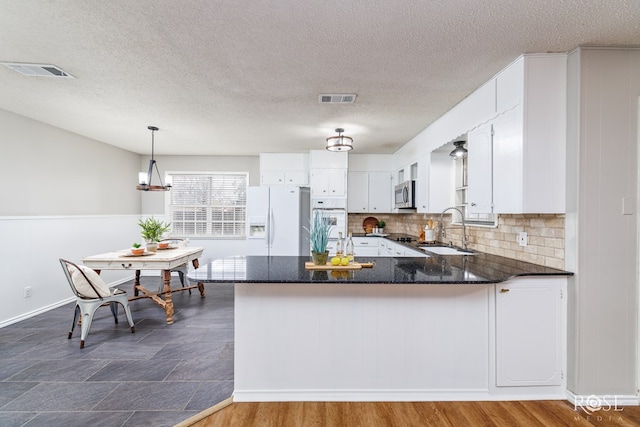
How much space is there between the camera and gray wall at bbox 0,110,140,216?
3441 mm

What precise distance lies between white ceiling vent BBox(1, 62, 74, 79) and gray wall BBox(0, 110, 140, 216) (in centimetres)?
149

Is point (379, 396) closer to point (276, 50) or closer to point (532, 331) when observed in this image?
point (532, 331)

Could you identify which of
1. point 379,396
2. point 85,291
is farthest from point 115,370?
point 379,396

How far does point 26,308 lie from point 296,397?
3.65m

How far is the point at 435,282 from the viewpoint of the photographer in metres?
1.82

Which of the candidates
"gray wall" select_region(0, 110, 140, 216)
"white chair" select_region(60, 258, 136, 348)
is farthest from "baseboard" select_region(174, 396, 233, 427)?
"gray wall" select_region(0, 110, 140, 216)

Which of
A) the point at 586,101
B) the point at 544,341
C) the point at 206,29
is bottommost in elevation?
the point at 544,341

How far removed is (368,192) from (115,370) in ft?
13.9

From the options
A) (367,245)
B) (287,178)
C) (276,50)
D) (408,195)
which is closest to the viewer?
(276,50)

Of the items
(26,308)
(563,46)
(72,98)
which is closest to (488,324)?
(563,46)

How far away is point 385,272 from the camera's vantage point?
6.83ft

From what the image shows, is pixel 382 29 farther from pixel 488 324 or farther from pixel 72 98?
pixel 72 98

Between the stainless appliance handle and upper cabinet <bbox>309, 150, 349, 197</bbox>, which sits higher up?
upper cabinet <bbox>309, 150, 349, 197</bbox>

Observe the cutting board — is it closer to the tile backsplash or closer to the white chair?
the tile backsplash
